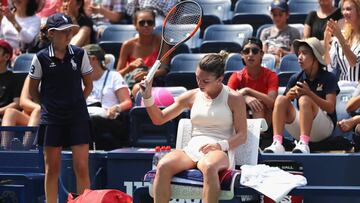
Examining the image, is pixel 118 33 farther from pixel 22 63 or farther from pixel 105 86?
pixel 105 86

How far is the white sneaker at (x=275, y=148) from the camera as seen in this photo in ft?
24.9

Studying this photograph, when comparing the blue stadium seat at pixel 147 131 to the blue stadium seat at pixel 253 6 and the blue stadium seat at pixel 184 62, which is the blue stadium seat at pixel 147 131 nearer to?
the blue stadium seat at pixel 184 62

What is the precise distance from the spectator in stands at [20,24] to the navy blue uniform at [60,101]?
149 inches

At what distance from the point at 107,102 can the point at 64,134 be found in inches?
73.2

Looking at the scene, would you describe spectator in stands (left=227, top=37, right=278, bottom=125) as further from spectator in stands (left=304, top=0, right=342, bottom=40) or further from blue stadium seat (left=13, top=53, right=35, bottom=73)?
blue stadium seat (left=13, top=53, right=35, bottom=73)

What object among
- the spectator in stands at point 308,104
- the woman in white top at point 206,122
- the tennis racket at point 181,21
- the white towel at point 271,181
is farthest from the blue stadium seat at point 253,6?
the white towel at point 271,181

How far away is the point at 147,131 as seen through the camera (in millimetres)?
8664

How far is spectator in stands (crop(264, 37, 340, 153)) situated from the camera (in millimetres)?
7723

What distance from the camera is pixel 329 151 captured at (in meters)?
7.90

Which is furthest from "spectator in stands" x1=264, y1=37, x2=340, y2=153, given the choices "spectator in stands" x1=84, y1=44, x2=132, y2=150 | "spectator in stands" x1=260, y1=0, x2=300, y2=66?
"spectator in stands" x1=260, y1=0, x2=300, y2=66

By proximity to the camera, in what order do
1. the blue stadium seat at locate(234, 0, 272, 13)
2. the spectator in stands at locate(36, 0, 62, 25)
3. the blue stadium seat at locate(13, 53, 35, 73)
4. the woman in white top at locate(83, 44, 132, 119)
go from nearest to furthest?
the woman in white top at locate(83, 44, 132, 119)
the blue stadium seat at locate(13, 53, 35, 73)
the blue stadium seat at locate(234, 0, 272, 13)
the spectator in stands at locate(36, 0, 62, 25)

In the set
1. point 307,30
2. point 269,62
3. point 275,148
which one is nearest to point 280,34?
point 307,30

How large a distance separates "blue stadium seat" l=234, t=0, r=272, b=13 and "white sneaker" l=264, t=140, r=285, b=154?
3.93 m

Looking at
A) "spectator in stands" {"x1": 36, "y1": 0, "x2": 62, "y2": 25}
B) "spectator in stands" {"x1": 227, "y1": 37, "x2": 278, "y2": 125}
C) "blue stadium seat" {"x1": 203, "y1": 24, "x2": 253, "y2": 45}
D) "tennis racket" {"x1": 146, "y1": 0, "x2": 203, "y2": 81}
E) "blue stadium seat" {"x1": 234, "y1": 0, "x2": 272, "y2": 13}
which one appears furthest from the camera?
"spectator in stands" {"x1": 36, "y1": 0, "x2": 62, "y2": 25}
